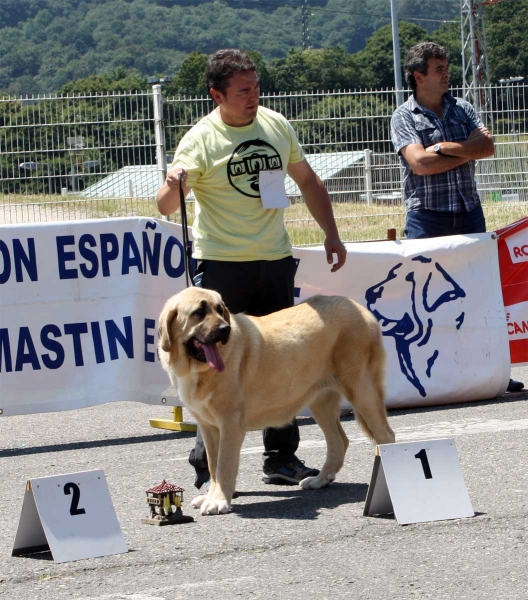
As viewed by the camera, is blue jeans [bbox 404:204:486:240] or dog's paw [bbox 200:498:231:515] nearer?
dog's paw [bbox 200:498:231:515]

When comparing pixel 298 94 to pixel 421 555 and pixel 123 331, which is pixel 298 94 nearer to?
pixel 123 331

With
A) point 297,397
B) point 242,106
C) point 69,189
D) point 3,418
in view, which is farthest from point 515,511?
point 69,189

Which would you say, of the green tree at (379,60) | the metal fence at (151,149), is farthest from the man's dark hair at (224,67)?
the green tree at (379,60)

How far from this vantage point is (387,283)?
802 centimetres

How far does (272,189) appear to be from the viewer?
5.69m

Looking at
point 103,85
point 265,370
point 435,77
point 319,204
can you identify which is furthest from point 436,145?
point 103,85

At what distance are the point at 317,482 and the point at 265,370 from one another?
742mm

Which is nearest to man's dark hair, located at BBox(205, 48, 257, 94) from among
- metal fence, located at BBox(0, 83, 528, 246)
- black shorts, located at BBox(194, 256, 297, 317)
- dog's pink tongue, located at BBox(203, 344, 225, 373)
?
black shorts, located at BBox(194, 256, 297, 317)

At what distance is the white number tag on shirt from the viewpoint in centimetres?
566

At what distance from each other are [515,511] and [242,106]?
2450mm

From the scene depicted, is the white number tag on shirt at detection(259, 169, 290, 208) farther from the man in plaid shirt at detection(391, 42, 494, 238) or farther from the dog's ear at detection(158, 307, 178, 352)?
the man in plaid shirt at detection(391, 42, 494, 238)

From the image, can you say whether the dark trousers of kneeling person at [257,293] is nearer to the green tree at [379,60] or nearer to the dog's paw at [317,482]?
the dog's paw at [317,482]

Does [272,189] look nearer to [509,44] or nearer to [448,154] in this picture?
[448,154]

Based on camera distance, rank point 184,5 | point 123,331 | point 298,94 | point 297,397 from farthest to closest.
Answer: point 184,5 → point 298,94 → point 123,331 → point 297,397
